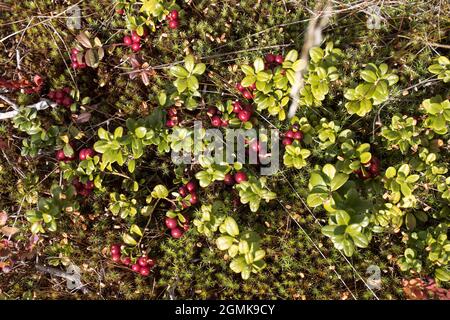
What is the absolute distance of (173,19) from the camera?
14.1ft

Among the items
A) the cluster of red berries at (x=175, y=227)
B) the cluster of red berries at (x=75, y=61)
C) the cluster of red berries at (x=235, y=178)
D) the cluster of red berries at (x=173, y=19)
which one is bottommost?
the cluster of red berries at (x=175, y=227)

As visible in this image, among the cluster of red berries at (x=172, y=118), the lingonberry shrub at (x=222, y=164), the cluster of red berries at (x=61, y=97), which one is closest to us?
the lingonberry shrub at (x=222, y=164)

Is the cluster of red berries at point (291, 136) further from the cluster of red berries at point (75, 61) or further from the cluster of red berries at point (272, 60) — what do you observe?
the cluster of red berries at point (75, 61)

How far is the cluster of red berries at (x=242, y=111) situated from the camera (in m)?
3.93

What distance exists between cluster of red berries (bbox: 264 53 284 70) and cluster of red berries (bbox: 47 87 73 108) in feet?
6.74

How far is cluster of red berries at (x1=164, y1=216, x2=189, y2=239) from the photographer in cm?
378

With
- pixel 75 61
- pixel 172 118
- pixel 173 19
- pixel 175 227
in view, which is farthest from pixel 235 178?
pixel 75 61

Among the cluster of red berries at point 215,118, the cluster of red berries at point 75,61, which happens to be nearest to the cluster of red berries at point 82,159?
the cluster of red berries at point 75,61

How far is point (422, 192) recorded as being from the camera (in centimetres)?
392

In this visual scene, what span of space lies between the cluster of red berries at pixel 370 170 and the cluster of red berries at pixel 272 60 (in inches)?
50.1

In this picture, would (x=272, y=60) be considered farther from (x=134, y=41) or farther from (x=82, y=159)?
(x=82, y=159)

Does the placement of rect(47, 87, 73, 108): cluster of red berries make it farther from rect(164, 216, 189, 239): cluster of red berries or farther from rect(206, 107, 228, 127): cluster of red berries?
rect(164, 216, 189, 239): cluster of red berries

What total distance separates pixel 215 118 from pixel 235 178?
61cm
